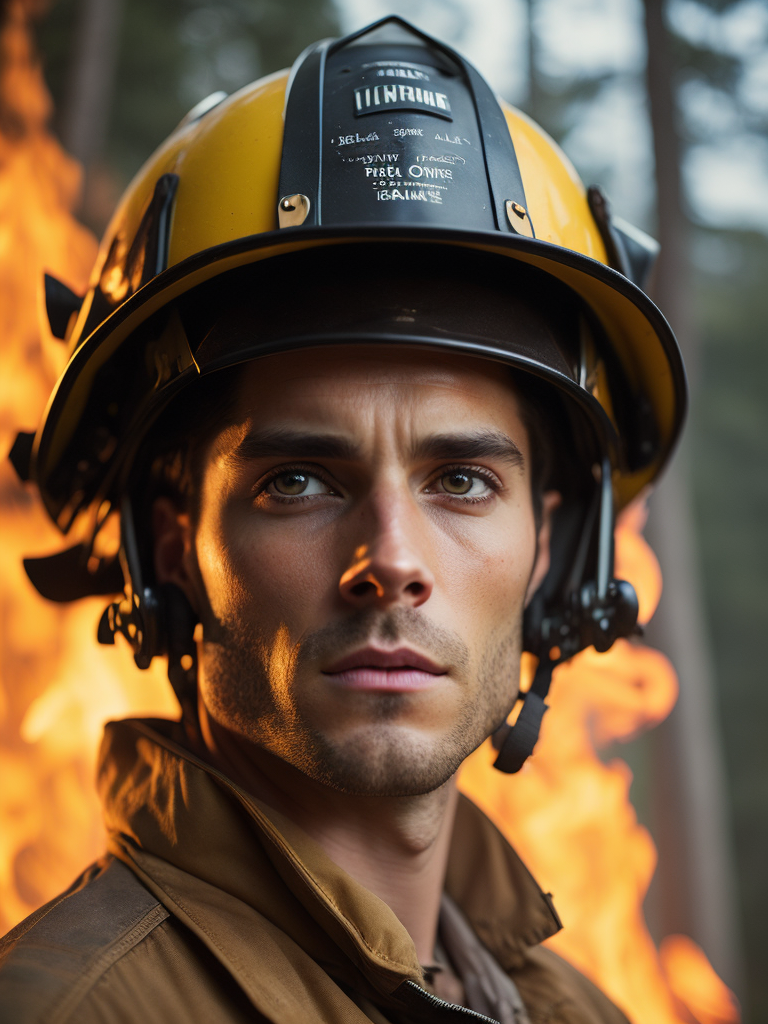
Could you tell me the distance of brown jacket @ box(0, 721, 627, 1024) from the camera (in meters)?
1.37

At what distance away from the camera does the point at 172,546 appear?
215 cm

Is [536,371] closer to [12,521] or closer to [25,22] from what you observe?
[12,521]

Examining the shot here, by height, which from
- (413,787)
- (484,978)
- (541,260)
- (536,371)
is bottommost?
(484,978)

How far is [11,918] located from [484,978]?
2.25 meters

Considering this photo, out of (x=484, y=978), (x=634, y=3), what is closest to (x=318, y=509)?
(x=484, y=978)

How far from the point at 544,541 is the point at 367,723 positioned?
0.88m

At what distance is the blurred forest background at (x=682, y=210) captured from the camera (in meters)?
5.82

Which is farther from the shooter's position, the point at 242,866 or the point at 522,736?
the point at 522,736

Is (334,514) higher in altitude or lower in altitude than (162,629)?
higher

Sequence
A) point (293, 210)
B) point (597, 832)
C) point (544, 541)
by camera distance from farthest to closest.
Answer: point (597, 832)
point (544, 541)
point (293, 210)

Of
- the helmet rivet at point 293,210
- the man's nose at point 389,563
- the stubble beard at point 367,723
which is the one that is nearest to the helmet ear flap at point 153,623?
the stubble beard at point 367,723

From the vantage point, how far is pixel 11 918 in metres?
3.41

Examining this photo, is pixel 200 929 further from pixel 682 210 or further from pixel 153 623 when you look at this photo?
pixel 682 210

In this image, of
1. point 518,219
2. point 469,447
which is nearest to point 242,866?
point 469,447
